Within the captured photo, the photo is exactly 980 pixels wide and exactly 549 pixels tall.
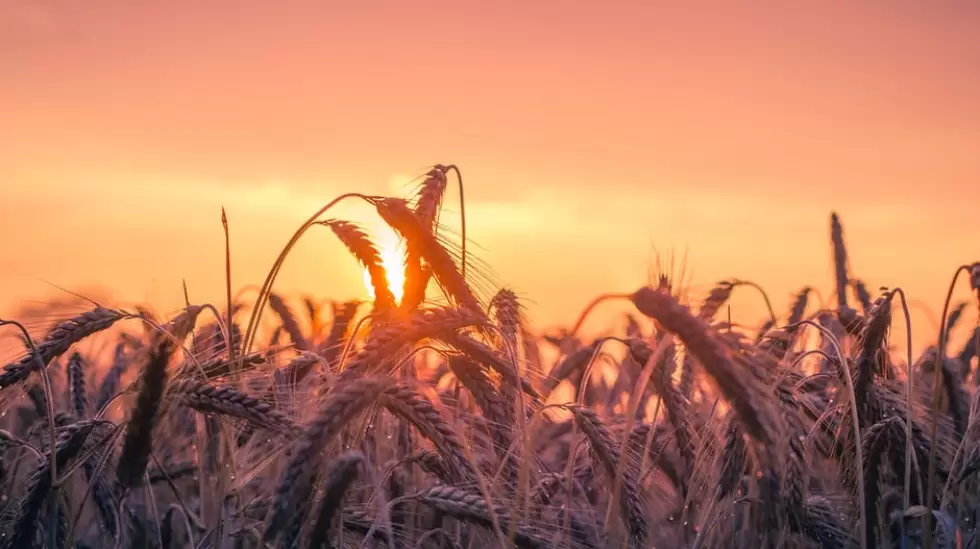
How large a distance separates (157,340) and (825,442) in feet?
9.65

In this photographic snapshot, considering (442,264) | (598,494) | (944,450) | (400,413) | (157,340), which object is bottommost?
(598,494)

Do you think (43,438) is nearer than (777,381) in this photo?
No

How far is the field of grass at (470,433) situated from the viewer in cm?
302

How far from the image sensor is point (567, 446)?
588 cm

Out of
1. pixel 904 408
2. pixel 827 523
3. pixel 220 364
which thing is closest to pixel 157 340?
pixel 220 364

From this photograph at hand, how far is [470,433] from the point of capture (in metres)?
4.25

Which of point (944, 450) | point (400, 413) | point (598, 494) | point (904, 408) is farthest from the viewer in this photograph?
point (598, 494)

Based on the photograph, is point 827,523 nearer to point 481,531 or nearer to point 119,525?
point 481,531

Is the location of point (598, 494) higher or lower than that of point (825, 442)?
lower

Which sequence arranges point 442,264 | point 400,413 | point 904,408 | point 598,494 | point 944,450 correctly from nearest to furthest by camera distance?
1. point 400,413
2. point 442,264
3. point 904,408
4. point 944,450
5. point 598,494

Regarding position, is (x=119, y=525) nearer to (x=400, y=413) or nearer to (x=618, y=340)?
(x=400, y=413)

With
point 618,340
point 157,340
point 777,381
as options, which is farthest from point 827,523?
point 157,340

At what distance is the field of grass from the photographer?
3016 mm

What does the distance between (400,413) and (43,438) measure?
2071mm
